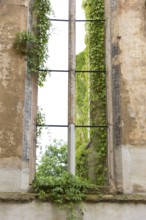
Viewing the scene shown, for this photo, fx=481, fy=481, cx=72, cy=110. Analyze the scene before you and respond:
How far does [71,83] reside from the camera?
24.0 ft

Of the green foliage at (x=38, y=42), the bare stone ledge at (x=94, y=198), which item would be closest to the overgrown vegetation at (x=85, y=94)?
the green foliage at (x=38, y=42)

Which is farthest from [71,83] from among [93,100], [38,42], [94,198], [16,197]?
[16,197]

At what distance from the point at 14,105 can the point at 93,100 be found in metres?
1.32

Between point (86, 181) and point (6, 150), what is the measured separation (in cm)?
121

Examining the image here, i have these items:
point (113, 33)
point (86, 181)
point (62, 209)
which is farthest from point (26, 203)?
point (113, 33)

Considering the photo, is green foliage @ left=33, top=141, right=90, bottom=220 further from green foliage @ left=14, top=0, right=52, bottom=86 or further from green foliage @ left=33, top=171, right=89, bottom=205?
green foliage @ left=14, top=0, right=52, bottom=86

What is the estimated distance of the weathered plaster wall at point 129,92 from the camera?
6.77m

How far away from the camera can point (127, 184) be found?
668cm

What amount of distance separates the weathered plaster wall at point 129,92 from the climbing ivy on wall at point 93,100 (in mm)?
227

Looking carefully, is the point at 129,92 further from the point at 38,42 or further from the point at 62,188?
the point at 62,188

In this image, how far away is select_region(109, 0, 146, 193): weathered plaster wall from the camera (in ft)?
22.2

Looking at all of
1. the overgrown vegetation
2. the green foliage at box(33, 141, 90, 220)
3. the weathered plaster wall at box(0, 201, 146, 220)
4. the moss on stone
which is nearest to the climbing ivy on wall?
the overgrown vegetation

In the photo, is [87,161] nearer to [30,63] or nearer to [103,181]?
[103,181]

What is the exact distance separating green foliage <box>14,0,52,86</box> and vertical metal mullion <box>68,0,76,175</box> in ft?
1.20
